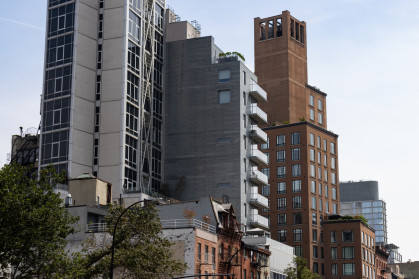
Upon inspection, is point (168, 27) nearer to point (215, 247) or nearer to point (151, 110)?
point (151, 110)

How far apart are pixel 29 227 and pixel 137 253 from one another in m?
11.7

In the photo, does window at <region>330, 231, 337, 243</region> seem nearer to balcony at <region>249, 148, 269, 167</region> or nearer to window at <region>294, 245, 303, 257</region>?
window at <region>294, 245, 303, 257</region>

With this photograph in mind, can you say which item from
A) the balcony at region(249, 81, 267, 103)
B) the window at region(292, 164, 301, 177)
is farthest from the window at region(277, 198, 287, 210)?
the balcony at region(249, 81, 267, 103)

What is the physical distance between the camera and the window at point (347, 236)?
159562 mm

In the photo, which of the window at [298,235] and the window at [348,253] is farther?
the window at [348,253]

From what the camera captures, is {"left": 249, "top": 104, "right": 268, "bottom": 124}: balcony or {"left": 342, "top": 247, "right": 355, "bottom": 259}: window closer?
{"left": 249, "top": 104, "right": 268, "bottom": 124}: balcony

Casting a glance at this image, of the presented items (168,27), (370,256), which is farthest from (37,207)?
(370,256)

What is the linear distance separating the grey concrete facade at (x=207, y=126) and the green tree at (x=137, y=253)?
43.6 meters

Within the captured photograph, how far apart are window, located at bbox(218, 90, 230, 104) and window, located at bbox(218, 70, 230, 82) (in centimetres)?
192

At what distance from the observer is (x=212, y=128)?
4594 inches

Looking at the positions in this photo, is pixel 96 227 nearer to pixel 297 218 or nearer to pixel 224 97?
pixel 224 97

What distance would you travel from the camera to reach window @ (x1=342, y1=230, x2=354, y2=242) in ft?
523

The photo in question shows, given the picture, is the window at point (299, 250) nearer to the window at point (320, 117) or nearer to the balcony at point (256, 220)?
the window at point (320, 117)

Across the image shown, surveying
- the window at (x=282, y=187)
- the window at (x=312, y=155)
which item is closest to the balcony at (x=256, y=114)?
the window at (x=282, y=187)
